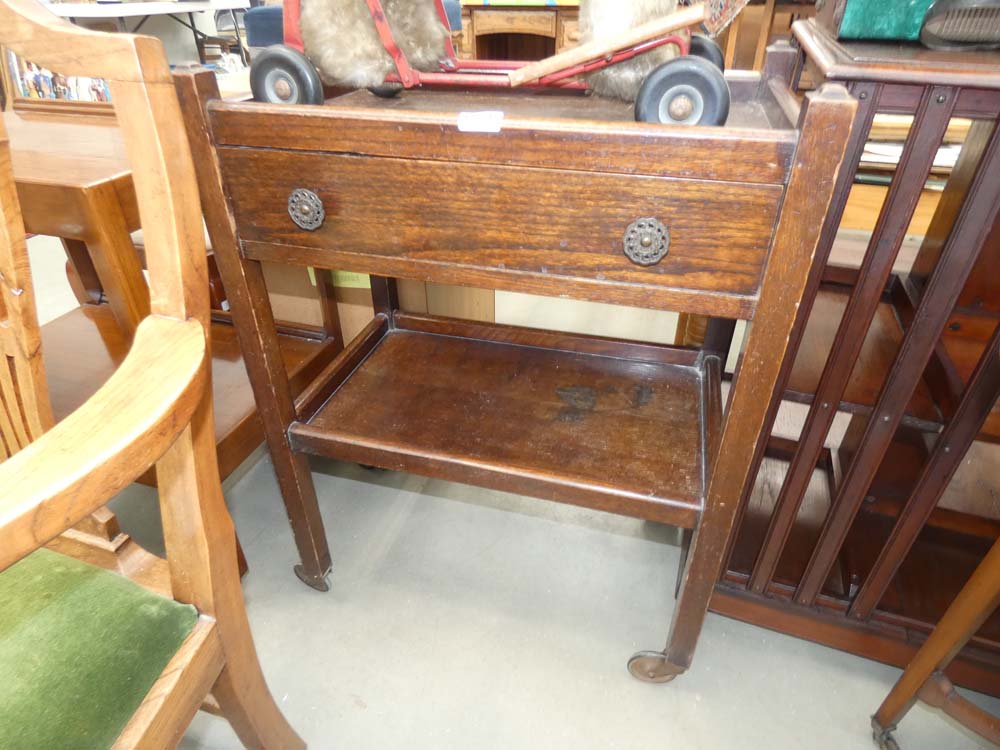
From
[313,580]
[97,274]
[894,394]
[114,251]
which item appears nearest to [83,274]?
[97,274]

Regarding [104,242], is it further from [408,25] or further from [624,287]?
[624,287]

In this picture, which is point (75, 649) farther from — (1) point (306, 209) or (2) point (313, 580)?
(2) point (313, 580)

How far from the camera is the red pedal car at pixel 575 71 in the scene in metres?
0.60

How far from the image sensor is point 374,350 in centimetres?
116

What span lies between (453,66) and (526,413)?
507mm

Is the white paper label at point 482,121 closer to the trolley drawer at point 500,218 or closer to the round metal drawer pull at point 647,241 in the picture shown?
the trolley drawer at point 500,218

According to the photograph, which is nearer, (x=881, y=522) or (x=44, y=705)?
(x=44, y=705)

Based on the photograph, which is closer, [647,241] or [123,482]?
[123,482]

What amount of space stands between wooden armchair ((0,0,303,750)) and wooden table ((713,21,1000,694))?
597mm

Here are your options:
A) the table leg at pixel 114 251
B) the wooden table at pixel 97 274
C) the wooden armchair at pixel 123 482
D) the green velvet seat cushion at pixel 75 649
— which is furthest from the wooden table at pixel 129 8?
the green velvet seat cushion at pixel 75 649

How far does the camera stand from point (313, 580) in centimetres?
111

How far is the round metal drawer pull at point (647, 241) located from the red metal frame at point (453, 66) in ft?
0.69

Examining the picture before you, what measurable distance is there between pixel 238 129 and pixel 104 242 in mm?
339

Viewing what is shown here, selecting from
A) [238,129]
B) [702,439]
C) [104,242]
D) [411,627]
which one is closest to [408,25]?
[238,129]
